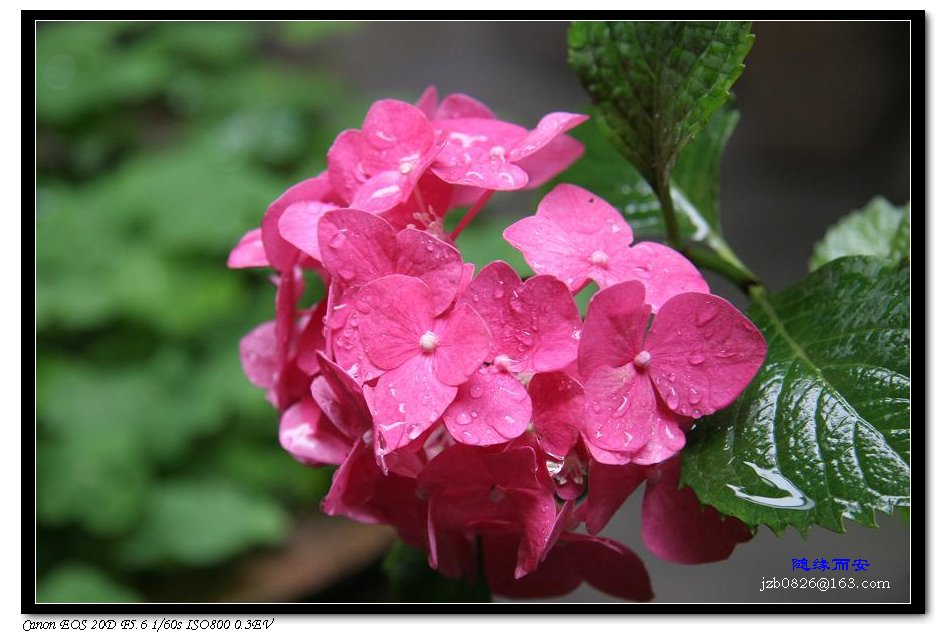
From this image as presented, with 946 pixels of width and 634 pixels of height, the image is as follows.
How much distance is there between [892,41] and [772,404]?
5.10 feet

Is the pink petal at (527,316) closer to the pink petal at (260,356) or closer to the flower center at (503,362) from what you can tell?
the flower center at (503,362)

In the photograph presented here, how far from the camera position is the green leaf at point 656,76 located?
1.36ft

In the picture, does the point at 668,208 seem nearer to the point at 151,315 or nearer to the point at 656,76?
the point at 656,76

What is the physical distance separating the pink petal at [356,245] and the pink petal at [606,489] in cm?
13

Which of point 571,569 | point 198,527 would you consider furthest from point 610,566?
point 198,527

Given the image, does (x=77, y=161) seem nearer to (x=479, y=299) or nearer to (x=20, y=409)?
(x=20, y=409)

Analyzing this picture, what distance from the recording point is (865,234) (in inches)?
23.8

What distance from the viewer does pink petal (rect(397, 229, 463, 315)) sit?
0.37m

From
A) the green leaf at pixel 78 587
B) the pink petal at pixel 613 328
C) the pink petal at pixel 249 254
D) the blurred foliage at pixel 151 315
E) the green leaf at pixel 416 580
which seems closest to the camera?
the pink petal at pixel 613 328

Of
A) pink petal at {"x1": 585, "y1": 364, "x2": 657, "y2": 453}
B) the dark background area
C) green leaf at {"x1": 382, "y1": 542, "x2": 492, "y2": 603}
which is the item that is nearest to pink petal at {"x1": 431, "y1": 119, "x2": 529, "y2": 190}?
pink petal at {"x1": 585, "y1": 364, "x2": 657, "y2": 453}

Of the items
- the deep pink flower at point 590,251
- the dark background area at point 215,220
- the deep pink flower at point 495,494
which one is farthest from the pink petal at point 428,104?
the dark background area at point 215,220

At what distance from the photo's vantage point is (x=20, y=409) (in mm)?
630

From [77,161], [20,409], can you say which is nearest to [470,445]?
[20,409]

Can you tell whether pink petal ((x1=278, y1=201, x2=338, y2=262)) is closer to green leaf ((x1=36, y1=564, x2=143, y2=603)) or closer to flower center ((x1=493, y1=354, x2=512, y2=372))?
flower center ((x1=493, y1=354, x2=512, y2=372))
